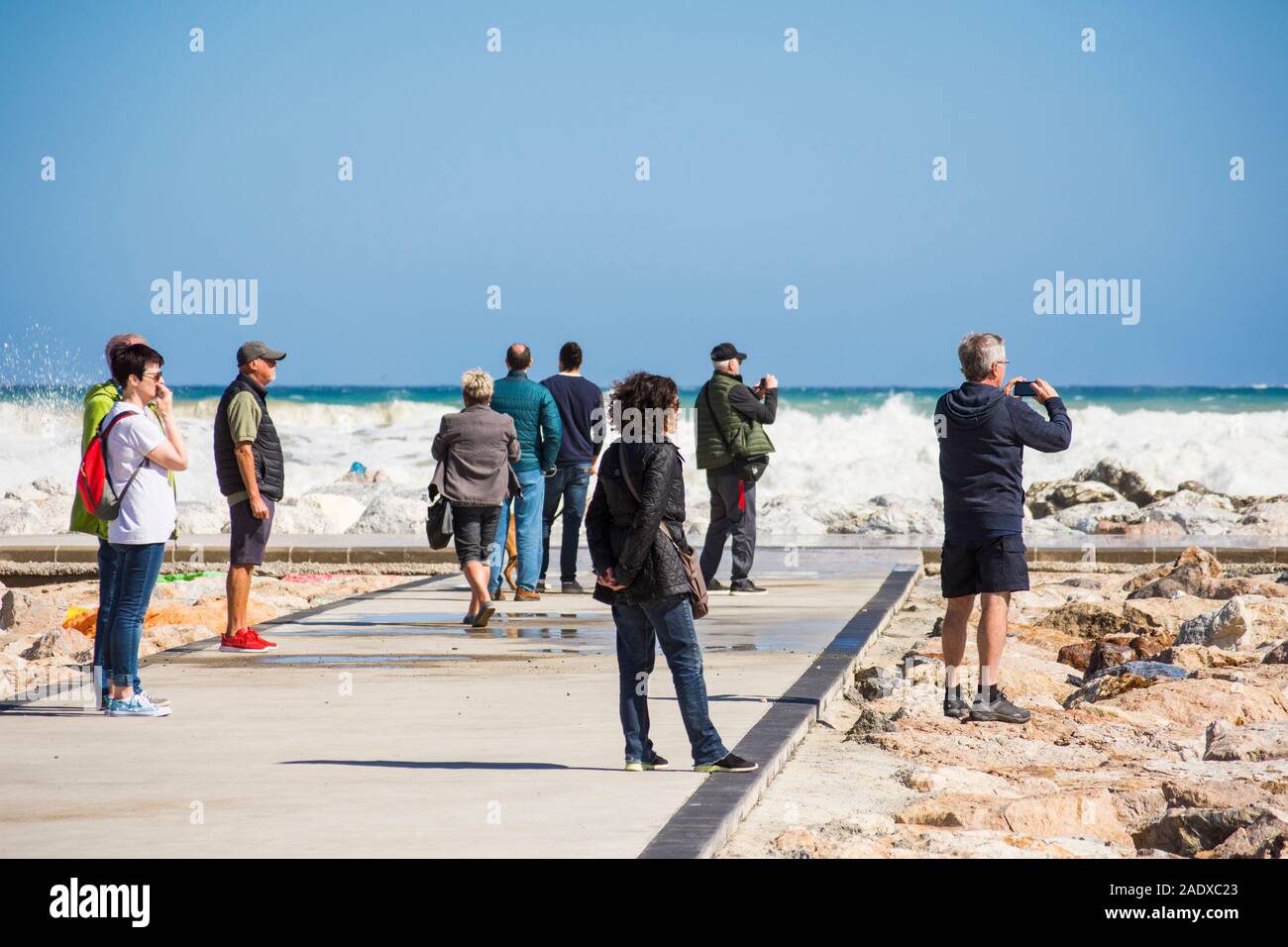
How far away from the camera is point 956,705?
8008 millimetres

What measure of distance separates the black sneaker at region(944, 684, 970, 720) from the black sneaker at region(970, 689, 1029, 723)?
2.3 inches

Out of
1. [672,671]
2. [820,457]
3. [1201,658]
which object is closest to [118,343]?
[672,671]

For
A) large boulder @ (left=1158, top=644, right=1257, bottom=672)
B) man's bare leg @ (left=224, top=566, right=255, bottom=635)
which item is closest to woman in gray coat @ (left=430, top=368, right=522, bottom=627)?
man's bare leg @ (left=224, top=566, right=255, bottom=635)

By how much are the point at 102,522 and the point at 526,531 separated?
205 inches

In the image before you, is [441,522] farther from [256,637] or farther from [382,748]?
[382,748]

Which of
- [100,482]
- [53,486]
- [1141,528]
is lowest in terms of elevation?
[1141,528]

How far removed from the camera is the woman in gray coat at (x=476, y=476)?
11109mm

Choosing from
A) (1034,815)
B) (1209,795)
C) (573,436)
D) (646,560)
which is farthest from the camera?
(573,436)

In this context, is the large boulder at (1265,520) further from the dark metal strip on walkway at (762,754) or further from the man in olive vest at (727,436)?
the dark metal strip on walkway at (762,754)

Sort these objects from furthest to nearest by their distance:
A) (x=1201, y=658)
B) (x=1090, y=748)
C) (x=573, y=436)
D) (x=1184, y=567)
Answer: (x=1184, y=567)
(x=573, y=436)
(x=1201, y=658)
(x=1090, y=748)

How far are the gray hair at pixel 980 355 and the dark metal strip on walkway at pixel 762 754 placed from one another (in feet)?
5.63

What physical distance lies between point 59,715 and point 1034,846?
4.55 m

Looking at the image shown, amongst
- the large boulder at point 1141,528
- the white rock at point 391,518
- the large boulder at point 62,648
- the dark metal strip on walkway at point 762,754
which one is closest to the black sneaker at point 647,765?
the dark metal strip on walkway at point 762,754
